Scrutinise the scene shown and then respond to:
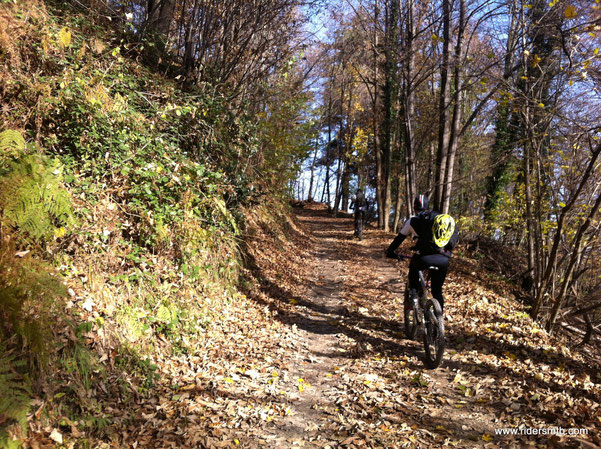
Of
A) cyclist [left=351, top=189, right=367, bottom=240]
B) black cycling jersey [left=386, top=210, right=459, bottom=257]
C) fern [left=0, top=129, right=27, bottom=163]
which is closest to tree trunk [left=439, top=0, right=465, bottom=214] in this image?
cyclist [left=351, top=189, right=367, bottom=240]

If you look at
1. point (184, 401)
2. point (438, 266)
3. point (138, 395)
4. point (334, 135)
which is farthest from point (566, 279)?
point (334, 135)

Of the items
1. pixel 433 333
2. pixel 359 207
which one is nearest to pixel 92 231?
pixel 433 333

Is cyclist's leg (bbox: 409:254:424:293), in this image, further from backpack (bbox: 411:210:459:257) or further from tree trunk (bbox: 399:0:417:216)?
tree trunk (bbox: 399:0:417:216)

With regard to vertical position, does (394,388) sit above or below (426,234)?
below

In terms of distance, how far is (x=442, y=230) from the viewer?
186 inches

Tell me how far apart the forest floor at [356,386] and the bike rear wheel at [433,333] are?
207 millimetres

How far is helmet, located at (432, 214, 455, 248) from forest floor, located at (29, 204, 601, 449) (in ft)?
5.89

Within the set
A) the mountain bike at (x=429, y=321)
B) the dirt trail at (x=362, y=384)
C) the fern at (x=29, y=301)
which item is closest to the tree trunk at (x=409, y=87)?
the dirt trail at (x=362, y=384)

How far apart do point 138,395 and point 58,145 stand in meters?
3.60

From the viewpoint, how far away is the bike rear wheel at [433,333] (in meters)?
4.53

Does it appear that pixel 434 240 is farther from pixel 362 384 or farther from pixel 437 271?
pixel 362 384

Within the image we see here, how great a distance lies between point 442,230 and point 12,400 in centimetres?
479

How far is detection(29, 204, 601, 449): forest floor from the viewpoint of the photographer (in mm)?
3363

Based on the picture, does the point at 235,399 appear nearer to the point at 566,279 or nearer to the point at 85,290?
the point at 85,290
